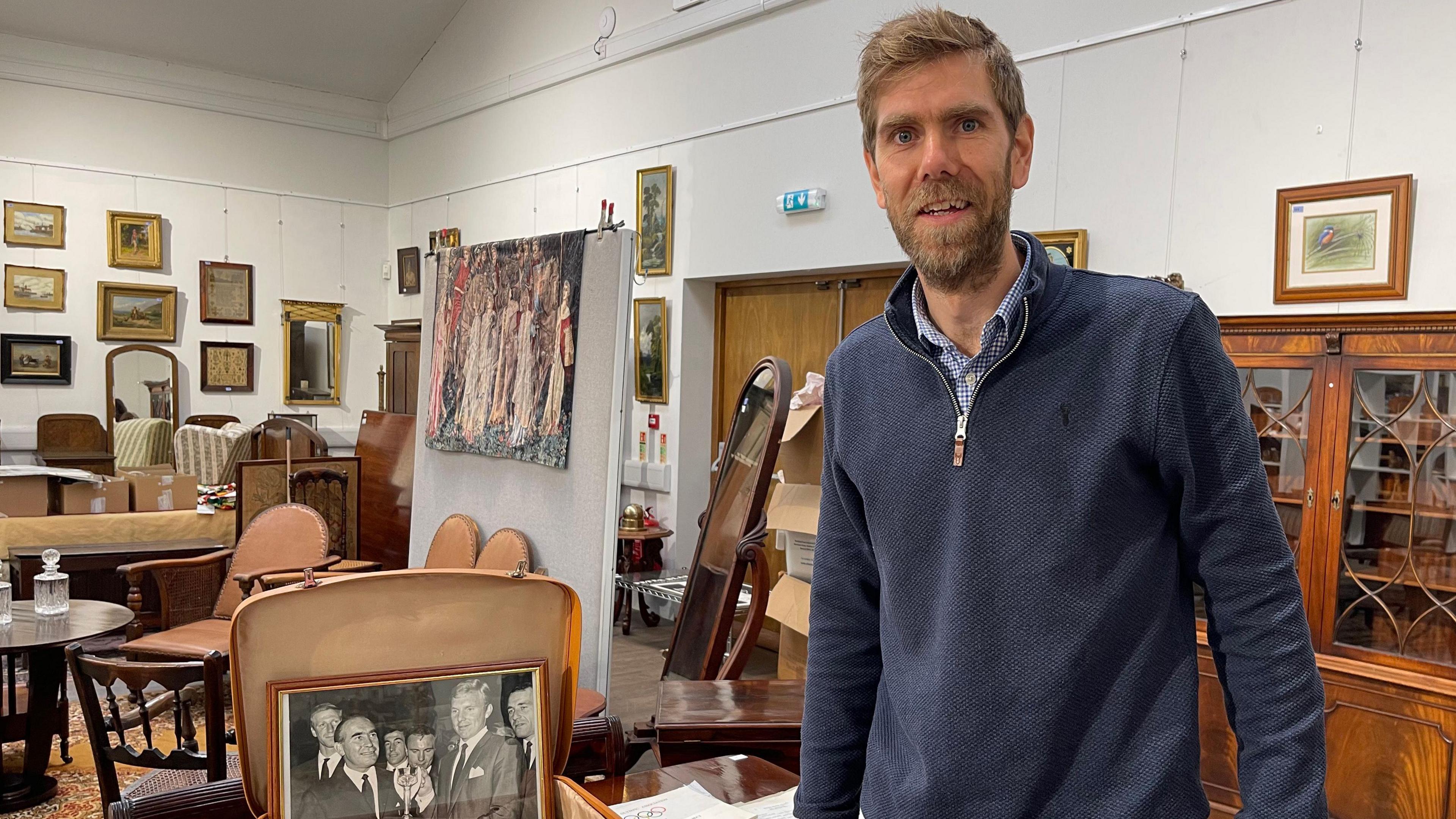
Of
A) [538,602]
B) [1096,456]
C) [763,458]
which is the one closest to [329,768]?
[538,602]

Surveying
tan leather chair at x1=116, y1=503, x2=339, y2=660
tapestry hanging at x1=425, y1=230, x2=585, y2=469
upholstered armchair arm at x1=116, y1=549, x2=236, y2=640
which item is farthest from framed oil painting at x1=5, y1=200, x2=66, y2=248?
tapestry hanging at x1=425, y1=230, x2=585, y2=469

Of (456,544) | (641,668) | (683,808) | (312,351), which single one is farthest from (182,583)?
(312,351)

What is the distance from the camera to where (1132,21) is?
4.61m

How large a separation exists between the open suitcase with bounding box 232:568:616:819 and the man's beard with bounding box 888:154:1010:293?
2.96ft

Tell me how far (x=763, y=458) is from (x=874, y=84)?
70.1 inches

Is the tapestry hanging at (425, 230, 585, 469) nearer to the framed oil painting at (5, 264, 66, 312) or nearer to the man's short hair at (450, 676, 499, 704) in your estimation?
the man's short hair at (450, 676, 499, 704)

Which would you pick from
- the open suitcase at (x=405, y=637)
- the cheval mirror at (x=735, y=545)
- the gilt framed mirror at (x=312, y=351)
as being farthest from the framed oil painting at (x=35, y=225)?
the open suitcase at (x=405, y=637)

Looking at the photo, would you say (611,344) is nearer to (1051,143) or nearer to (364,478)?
(1051,143)

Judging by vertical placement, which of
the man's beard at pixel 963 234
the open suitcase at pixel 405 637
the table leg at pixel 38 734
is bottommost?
the table leg at pixel 38 734

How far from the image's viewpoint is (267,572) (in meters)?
5.05

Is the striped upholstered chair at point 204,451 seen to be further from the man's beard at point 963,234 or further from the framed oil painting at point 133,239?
the man's beard at point 963,234

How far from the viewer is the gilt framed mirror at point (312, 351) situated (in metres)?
11.1

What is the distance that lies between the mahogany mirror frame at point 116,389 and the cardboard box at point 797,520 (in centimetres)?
837

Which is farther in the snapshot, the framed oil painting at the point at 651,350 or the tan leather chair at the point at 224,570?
the framed oil painting at the point at 651,350
